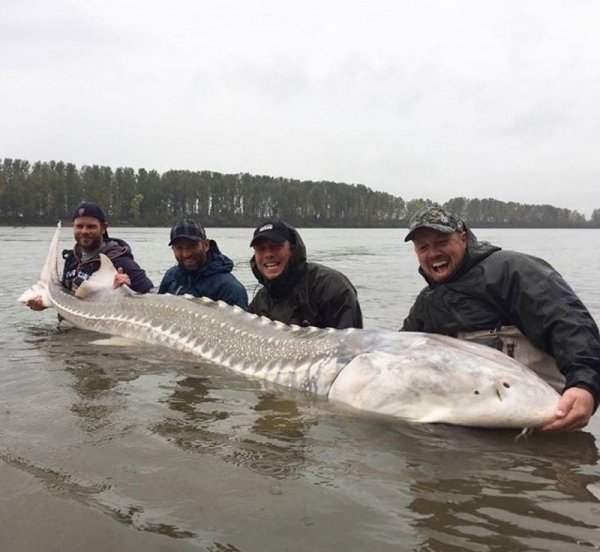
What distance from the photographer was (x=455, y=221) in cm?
358

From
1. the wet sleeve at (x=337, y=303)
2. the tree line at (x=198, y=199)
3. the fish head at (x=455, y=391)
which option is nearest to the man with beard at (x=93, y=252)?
the wet sleeve at (x=337, y=303)

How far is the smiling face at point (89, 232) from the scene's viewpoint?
686cm

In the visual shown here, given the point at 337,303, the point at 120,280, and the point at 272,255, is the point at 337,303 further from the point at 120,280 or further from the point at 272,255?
the point at 120,280

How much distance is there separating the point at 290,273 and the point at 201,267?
1.53 metres

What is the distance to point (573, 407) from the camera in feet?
9.37

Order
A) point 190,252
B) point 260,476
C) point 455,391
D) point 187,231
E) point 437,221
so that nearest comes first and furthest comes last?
point 260,476 → point 455,391 → point 437,221 → point 187,231 → point 190,252

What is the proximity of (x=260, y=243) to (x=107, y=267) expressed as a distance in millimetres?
2487

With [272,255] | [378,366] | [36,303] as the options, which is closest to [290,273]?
[272,255]

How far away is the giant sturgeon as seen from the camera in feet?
9.67

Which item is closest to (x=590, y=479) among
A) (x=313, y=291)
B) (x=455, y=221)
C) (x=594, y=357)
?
(x=594, y=357)

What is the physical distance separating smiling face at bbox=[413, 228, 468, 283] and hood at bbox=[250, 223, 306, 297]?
1.41 meters

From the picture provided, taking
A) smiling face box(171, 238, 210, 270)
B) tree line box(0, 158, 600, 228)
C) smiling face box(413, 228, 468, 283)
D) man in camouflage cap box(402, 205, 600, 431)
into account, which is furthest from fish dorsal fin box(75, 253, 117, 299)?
tree line box(0, 158, 600, 228)

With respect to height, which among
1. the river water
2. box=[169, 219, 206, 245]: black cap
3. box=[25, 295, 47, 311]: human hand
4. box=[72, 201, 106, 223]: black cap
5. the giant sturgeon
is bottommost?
box=[25, 295, 47, 311]: human hand

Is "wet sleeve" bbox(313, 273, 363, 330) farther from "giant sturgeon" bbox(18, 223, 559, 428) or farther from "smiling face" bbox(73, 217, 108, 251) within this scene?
"smiling face" bbox(73, 217, 108, 251)
